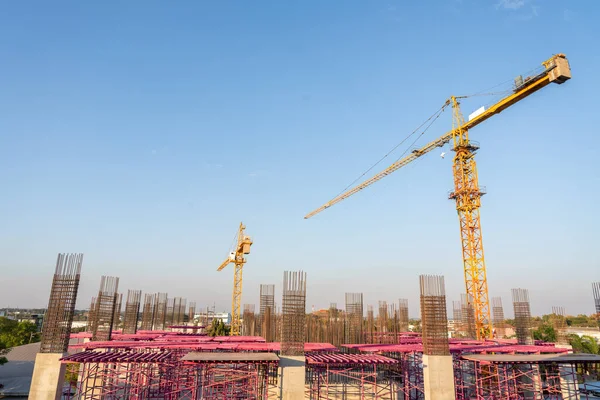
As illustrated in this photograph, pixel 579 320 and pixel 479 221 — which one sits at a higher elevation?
pixel 479 221

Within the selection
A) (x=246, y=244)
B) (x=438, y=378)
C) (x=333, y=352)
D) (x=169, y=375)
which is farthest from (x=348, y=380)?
(x=246, y=244)

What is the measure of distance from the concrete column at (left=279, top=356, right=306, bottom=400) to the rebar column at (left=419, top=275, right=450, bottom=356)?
5.16 meters

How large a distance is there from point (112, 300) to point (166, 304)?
15959mm

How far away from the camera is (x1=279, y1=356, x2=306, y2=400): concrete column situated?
14.1m

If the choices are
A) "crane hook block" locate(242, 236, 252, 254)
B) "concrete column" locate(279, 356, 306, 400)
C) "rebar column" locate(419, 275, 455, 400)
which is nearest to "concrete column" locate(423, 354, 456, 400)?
"rebar column" locate(419, 275, 455, 400)

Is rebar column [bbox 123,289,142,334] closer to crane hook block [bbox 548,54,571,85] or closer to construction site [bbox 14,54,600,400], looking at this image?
construction site [bbox 14,54,600,400]

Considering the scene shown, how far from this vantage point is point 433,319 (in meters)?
15.9

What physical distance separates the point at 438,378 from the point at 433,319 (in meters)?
2.28

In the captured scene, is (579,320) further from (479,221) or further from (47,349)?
(47,349)

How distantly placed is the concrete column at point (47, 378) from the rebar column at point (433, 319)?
14389 millimetres

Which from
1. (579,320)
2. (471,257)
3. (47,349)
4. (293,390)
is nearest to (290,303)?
(293,390)

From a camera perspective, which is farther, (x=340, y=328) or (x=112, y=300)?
(x=340, y=328)

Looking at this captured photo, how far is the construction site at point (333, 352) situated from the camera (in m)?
14.8

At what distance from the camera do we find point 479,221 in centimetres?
3092
